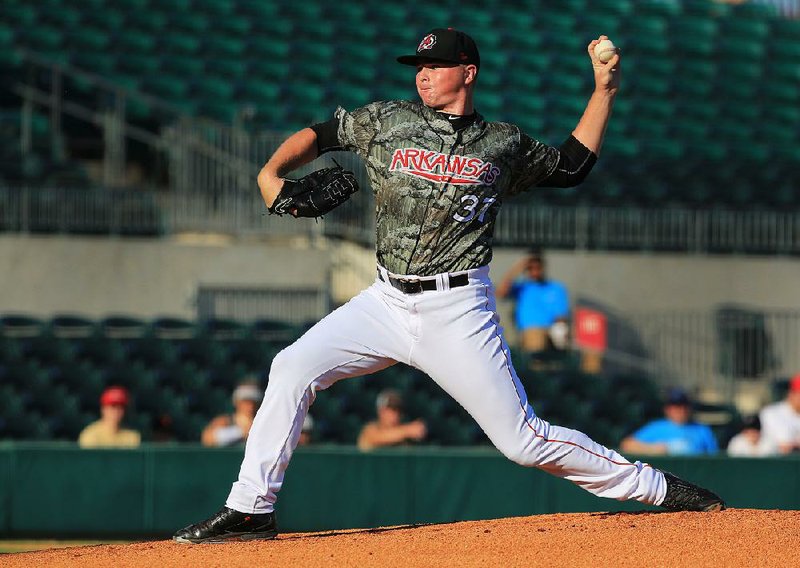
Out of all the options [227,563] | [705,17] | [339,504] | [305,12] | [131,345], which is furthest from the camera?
[705,17]

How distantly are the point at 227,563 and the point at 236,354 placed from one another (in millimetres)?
6576

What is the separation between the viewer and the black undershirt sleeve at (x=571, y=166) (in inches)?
194

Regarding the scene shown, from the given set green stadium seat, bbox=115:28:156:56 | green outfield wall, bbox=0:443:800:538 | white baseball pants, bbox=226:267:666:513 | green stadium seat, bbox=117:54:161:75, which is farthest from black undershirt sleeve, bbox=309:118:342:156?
green stadium seat, bbox=115:28:156:56

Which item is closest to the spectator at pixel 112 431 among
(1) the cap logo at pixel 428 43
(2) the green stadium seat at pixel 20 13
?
(1) the cap logo at pixel 428 43

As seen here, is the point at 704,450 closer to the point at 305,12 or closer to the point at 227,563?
the point at 227,563

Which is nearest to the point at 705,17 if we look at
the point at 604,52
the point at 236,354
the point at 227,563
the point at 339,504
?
the point at 236,354

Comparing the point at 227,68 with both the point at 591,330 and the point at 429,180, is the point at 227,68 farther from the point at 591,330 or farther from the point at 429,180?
the point at 429,180

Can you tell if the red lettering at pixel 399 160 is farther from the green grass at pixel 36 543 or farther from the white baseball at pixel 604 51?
the green grass at pixel 36 543

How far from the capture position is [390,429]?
9672 mm

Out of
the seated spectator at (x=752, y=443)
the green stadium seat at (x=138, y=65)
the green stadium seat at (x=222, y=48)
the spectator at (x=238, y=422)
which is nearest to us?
the spectator at (x=238, y=422)

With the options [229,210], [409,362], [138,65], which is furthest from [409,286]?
[138,65]

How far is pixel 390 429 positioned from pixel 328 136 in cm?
510

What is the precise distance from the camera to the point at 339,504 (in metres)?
9.19

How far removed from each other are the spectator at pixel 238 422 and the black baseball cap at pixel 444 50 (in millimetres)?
4886
